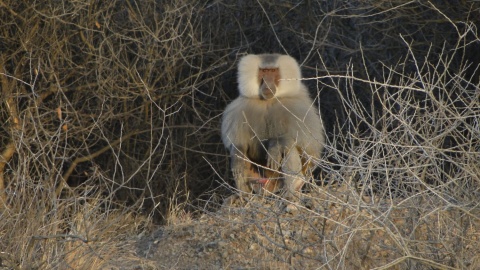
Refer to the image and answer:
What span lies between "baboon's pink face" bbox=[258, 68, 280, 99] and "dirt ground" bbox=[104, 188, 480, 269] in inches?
50.9

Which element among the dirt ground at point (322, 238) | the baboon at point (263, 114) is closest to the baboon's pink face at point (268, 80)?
the baboon at point (263, 114)

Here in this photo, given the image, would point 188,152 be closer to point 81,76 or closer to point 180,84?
point 180,84

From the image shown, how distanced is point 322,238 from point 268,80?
9.50ft

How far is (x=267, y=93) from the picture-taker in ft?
23.0

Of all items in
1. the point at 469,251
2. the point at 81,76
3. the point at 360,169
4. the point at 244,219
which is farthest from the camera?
the point at 81,76

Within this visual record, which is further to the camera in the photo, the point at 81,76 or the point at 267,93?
the point at 81,76

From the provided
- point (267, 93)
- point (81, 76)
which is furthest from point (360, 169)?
point (81, 76)

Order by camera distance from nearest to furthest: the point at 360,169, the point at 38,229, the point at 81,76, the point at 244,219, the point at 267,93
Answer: the point at 360,169 → the point at 38,229 → the point at 244,219 → the point at 267,93 → the point at 81,76

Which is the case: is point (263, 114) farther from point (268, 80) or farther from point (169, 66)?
point (169, 66)

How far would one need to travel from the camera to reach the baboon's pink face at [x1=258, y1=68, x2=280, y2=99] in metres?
6.98

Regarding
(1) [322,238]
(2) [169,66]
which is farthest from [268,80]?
(1) [322,238]

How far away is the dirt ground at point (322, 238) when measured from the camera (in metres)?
3.99

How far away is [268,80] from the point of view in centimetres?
700

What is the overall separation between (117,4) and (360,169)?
4560 millimetres
